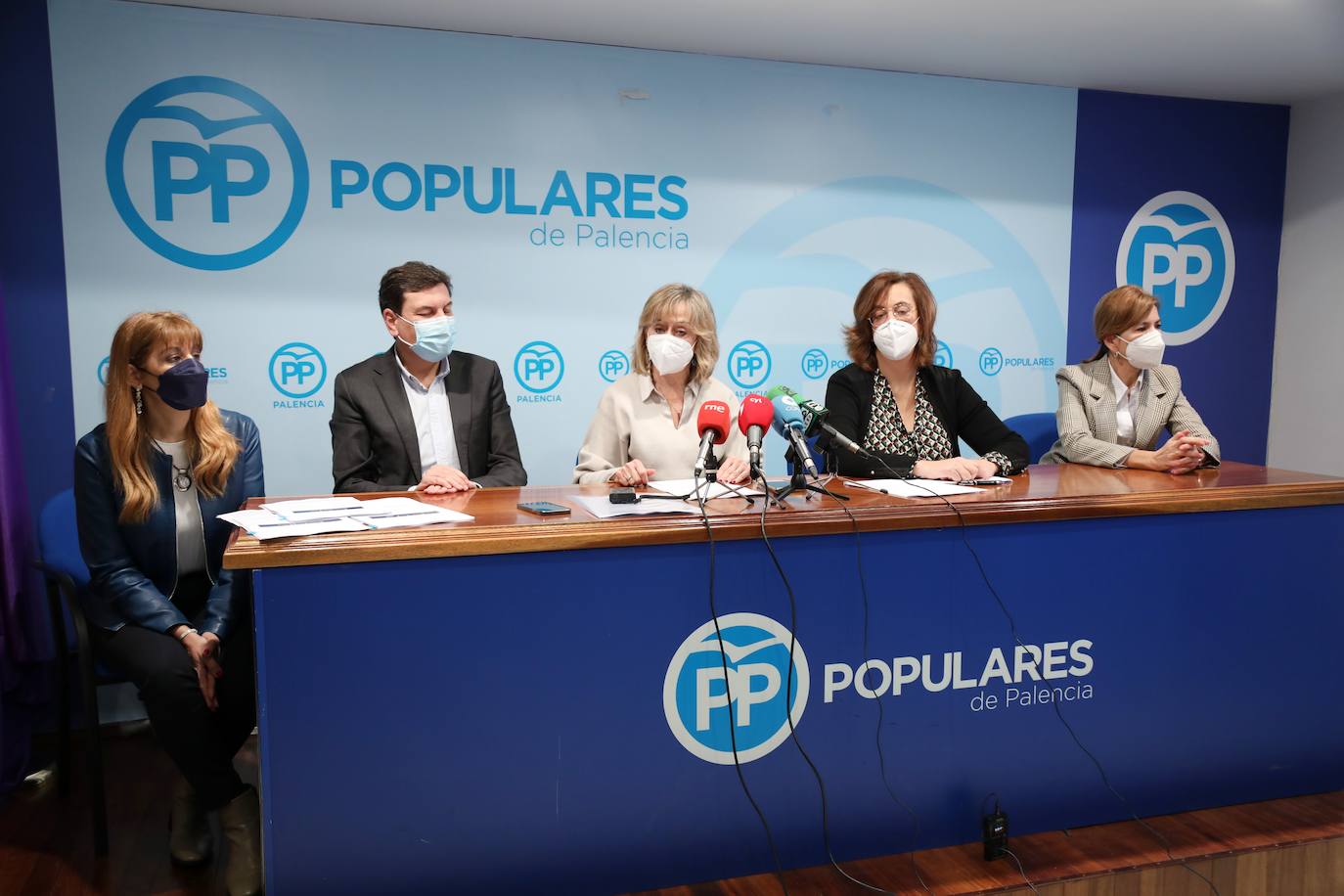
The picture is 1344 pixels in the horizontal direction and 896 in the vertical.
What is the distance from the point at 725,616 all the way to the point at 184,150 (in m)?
2.92

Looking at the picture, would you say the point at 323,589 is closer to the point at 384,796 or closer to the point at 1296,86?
the point at 384,796

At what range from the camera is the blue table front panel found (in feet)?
6.12

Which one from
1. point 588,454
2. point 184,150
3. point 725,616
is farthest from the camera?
point 184,150

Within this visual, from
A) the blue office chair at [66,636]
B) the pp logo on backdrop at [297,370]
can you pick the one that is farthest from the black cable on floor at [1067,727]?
the pp logo on backdrop at [297,370]

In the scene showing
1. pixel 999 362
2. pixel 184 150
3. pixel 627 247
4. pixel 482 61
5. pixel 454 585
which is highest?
pixel 482 61

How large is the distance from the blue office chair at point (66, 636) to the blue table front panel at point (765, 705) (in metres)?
0.96

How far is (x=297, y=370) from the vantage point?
3.76 meters

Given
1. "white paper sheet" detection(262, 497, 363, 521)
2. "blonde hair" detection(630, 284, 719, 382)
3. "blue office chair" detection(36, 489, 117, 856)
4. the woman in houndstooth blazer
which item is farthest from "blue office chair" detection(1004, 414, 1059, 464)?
"blue office chair" detection(36, 489, 117, 856)

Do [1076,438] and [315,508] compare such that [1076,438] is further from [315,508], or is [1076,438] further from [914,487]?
[315,508]

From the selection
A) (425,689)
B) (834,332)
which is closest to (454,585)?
(425,689)

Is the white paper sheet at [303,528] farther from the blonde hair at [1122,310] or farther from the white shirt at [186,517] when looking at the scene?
the blonde hair at [1122,310]

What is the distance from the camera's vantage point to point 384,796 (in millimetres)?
1890

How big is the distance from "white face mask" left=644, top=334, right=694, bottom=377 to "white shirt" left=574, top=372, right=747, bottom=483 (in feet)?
0.53

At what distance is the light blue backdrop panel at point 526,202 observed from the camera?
11.5 ft
